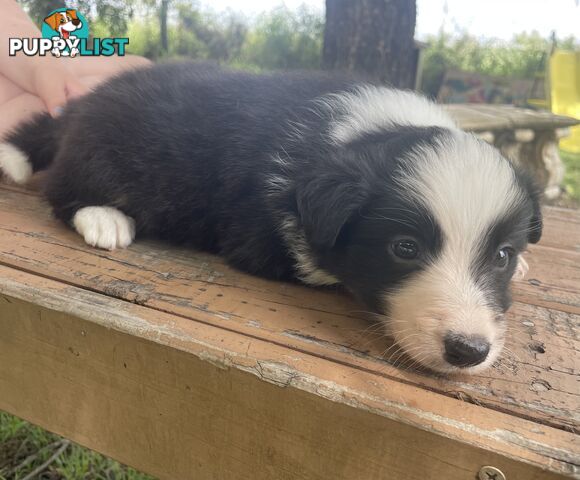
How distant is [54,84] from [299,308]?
7.95 ft

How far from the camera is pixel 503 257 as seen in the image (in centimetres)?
170

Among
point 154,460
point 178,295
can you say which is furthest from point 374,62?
point 154,460

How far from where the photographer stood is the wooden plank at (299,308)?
4.46ft

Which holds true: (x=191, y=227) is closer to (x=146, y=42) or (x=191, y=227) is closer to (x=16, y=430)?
(x=16, y=430)

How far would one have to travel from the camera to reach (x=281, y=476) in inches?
54.6

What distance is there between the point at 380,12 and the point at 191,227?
303 cm

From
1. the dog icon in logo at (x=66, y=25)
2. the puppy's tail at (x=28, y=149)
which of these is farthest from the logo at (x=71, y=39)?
the puppy's tail at (x=28, y=149)

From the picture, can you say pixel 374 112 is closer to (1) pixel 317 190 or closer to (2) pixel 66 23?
(1) pixel 317 190

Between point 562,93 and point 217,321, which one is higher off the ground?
point 562,93

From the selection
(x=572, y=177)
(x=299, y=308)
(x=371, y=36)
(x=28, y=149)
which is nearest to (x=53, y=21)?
(x=28, y=149)

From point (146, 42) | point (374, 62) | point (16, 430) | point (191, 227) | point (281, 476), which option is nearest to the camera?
point (281, 476)

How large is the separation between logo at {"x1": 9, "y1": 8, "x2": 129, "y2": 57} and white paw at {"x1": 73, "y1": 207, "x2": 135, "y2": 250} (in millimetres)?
2053

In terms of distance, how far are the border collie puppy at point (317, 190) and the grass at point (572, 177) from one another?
5992mm

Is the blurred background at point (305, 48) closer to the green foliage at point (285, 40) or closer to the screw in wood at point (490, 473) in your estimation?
the green foliage at point (285, 40)
